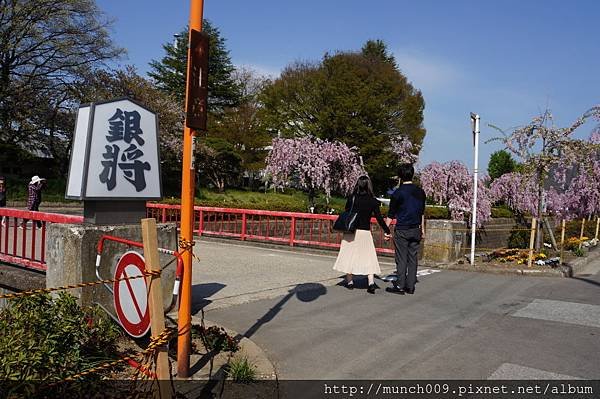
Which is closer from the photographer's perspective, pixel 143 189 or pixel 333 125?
pixel 143 189

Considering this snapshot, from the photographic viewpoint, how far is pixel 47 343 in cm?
344

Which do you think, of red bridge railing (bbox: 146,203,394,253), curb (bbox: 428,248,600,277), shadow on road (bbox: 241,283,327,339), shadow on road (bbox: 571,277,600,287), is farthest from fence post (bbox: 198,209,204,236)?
shadow on road (bbox: 571,277,600,287)

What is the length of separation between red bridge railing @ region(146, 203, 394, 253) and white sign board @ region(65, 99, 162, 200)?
24.4 feet

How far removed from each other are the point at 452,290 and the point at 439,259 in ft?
10.8

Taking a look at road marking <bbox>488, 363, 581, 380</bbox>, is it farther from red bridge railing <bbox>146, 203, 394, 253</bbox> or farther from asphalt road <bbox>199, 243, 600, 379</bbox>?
red bridge railing <bbox>146, 203, 394, 253</bbox>

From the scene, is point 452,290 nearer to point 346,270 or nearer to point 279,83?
point 346,270

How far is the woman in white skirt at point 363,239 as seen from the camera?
792 cm

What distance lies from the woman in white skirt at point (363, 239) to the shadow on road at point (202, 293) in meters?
2.00

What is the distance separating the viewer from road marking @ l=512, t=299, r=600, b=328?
21.4ft

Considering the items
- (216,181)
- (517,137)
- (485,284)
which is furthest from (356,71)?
(485,284)

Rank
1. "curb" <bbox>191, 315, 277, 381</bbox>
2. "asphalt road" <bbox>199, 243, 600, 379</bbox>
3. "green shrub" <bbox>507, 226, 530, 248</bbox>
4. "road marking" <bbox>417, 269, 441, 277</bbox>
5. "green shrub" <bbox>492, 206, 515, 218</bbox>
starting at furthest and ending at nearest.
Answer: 1. "green shrub" <bbox>492, 206, 515, 218</bbox>
2. "green shrub" <bbox>507, 226, 530, 248</bbox>
3. "road marking" <bbox>417, 269, 441, 277</bbox>
4. "asphalt road" <bbox>199, 243, 600, 379</bbox>
5. "curb" <bbox>191, 315, 277, 381</bbox>

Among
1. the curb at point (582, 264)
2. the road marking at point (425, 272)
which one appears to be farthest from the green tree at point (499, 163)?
the road marking at point (425, 272)

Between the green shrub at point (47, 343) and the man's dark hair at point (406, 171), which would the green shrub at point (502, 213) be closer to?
the man's dark hair at point (406, 171)

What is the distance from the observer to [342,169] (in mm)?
27109
